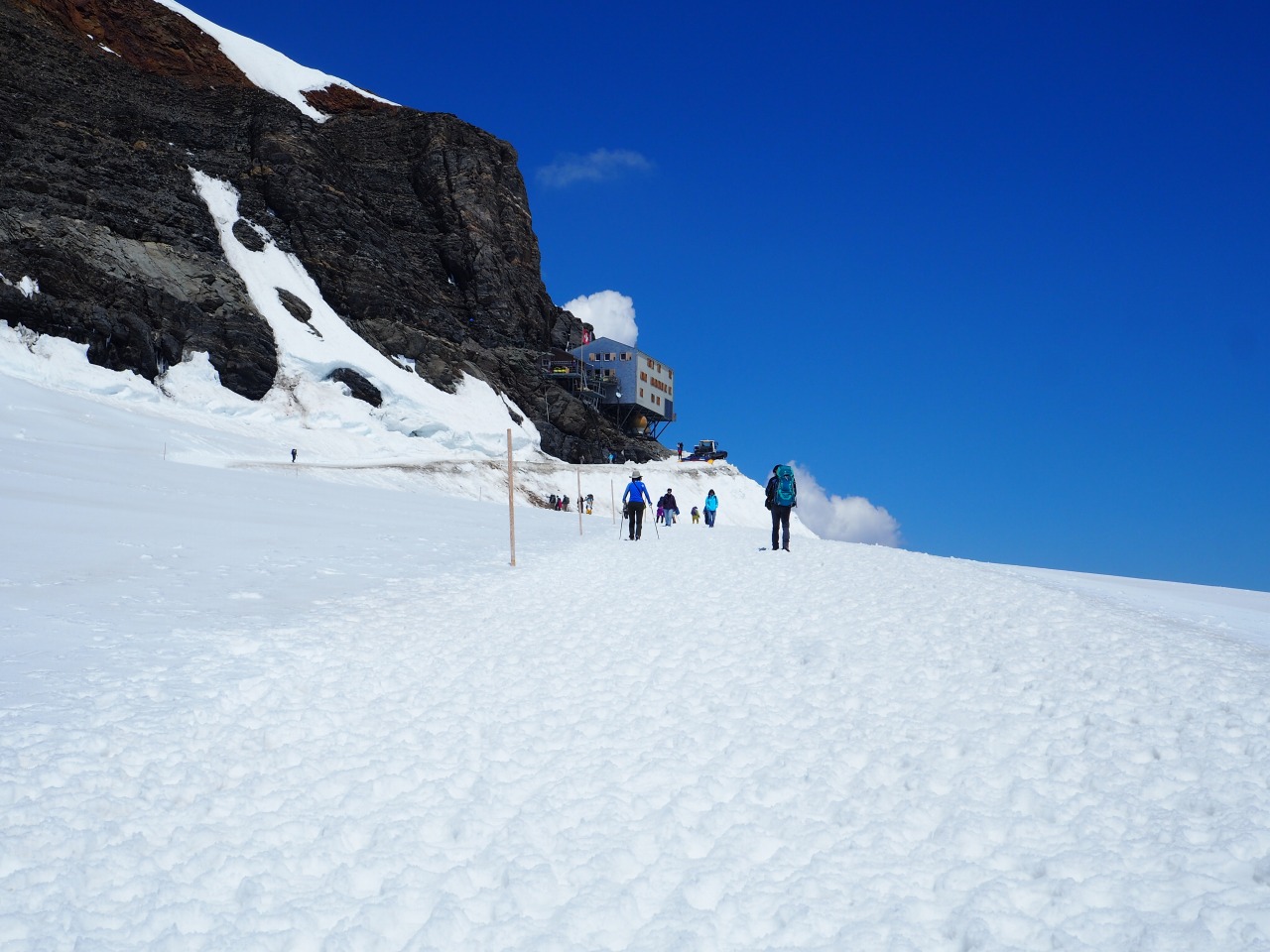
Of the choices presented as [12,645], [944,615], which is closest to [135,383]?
[12,645]

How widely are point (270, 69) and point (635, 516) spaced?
4635 inches

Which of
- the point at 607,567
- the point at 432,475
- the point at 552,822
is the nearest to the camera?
the point at 552,822

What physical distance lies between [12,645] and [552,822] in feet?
20.0

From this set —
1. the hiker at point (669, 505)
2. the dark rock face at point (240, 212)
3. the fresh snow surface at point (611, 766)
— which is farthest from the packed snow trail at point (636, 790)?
the dark rock face at point (240, 212)

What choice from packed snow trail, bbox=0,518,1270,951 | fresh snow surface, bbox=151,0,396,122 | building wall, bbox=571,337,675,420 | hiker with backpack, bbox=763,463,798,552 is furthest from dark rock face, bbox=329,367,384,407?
packed snow trail, bbox=0,518,1270,951

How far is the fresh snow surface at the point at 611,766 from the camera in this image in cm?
476

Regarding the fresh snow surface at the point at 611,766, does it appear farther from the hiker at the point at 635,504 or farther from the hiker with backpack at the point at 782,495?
the hiker at the point at 635,504

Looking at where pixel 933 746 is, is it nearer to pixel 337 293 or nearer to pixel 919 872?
pixel 919 872

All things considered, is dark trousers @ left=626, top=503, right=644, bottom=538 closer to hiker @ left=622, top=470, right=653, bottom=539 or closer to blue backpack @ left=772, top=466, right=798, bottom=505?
hiker @ left=622, top=470, right=653, bottom=539

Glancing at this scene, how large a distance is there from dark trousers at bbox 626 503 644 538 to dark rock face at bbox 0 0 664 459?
47865mm

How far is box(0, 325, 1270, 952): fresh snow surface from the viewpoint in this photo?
4.76 m

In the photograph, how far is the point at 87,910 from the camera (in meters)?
4.58

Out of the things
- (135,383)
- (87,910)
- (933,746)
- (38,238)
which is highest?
(38,238)

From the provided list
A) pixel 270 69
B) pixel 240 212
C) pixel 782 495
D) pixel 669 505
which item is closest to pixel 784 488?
pixel 782 495
